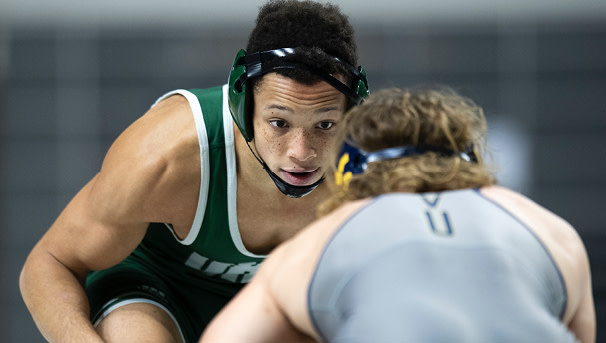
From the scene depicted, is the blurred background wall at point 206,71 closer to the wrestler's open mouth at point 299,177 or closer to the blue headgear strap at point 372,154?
the wrestler's open mouth at point 299,177

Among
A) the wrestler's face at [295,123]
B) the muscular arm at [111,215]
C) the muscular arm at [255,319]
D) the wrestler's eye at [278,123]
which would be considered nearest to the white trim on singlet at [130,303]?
the muscular arm at [111,215]

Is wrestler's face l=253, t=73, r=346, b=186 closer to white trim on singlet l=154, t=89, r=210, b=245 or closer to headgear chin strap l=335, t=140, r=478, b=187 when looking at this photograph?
white trim on singlet l=154, t=89, r=210, b=245

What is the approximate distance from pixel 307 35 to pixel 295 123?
0.24 meters

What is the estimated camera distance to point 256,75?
222 centimetres

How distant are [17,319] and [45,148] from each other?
4.32 feet

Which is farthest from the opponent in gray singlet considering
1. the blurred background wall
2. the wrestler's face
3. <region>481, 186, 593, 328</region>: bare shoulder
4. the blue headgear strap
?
the blurred background wall

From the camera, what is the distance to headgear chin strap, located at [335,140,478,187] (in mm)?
1452

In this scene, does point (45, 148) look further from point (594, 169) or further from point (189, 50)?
point (594, 169)

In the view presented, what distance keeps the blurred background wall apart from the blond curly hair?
4619 millimetres

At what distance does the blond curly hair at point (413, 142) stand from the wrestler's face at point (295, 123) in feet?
2.10

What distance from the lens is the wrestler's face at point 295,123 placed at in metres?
2.19

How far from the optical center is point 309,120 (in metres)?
2.21

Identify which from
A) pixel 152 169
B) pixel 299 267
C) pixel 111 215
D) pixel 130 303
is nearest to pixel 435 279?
pixel 299 267

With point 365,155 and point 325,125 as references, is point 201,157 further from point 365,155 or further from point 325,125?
point 365,155
